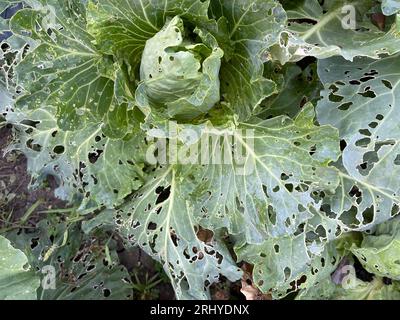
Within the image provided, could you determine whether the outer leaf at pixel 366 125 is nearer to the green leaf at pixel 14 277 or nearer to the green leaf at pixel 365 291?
the green leaf at pixel 365 291

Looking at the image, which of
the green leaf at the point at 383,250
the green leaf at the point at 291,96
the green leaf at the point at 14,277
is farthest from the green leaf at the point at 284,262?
the green leaf at the point at 14,277

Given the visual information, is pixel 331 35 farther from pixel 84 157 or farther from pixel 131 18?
pixel 84 157

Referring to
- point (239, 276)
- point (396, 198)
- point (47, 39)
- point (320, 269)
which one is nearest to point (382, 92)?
point (396, 198)

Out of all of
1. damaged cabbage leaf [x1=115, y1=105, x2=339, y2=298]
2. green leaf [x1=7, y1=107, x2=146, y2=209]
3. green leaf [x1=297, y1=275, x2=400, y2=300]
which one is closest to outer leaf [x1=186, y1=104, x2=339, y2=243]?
damaged cabbage leaf [x1=115, y1=105, x2=339, y2=298]

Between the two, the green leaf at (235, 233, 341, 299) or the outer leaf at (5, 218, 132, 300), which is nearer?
the green leaf at (235, 233, 341, 299)

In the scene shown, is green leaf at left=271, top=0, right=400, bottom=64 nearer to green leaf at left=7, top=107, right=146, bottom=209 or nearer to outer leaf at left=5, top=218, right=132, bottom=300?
green leaf at left=7, top=107, right=146, bottom=209

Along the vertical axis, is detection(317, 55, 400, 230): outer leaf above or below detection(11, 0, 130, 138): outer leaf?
below
